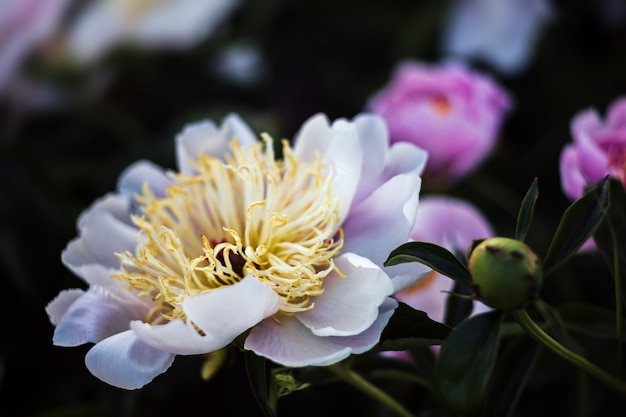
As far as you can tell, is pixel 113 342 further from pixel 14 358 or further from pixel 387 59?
pixel 387 59

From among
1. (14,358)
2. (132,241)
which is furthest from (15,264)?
(132,241)

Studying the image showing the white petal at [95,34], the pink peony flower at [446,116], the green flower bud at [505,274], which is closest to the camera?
the green flower bud at [505,274]

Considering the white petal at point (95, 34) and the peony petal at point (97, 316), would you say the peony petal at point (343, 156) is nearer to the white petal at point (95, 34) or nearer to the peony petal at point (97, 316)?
the peony petal at point (97, 316)

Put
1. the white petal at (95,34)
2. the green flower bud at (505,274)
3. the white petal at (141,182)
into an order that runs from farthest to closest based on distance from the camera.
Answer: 1. the white petal at (95,34)
2. the white petal at (141,182)
3. the green flower bud at (505,274)

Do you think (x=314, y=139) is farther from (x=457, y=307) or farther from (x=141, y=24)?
(x=141, y=24)

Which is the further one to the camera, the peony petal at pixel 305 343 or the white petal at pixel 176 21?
the white petal at pixel 176 21

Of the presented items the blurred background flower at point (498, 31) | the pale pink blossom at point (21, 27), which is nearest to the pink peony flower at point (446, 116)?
the blurred background flower at point (498, 31)

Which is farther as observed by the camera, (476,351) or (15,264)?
(15,264)

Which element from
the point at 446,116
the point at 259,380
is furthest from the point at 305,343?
the point at 446,116
